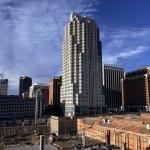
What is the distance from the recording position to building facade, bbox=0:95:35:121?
584 ft

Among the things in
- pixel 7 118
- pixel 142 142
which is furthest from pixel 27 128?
pixel 142 142

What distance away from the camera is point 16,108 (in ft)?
597

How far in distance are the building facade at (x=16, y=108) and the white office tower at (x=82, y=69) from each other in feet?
82.7

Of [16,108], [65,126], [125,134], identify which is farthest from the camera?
[16,108]

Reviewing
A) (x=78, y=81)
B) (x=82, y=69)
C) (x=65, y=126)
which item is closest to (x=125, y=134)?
(x=65, y=126)

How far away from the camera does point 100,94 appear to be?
619 feet

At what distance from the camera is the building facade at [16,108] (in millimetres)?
178000

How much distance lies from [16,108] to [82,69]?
54680 millimetres

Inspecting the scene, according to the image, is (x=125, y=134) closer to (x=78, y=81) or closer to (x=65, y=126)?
(x=65, y=126)

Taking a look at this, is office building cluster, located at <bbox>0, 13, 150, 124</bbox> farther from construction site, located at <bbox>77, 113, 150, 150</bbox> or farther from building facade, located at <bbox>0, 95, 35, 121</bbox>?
construction site, located at <bbox>77, 113, 150, 150</bbox>

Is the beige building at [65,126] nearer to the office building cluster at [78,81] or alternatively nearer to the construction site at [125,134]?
the construction site at [125,134]

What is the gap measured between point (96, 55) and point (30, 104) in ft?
199

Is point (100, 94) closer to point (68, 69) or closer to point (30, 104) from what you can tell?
point (68, 69)

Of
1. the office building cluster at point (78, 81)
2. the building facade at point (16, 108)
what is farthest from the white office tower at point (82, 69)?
the building facade at point (16, 108)
